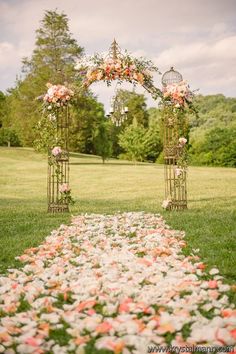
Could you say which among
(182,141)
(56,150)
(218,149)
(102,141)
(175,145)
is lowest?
(56,150)

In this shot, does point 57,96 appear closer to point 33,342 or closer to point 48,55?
point 33,342

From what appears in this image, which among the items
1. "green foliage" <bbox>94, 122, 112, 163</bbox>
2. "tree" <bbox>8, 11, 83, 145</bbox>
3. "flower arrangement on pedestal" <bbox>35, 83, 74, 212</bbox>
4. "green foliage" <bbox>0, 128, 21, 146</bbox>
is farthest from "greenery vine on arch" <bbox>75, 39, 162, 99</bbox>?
"green foliage" <bbox>0, 128, 21, 146</bbox>

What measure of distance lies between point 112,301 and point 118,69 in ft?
27.2

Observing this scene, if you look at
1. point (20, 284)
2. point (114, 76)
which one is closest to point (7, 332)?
point (20, 284)

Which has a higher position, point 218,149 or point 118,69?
point 118,69

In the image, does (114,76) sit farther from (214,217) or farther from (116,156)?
(116,156)

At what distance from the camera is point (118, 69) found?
11.3 metres

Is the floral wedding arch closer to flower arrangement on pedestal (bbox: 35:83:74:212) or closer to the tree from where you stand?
flower arrangement on pedestal (bbox: 35:83:74:212)

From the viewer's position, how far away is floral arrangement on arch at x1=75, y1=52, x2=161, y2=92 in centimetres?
1134

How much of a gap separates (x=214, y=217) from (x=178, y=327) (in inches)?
254

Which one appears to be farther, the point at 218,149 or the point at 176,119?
the point at 218,149

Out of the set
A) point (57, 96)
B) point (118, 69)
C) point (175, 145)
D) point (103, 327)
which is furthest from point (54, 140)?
point (103, 327)

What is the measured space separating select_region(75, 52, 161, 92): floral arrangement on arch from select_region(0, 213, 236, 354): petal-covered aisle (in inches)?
236

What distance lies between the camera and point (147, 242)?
22.5ft
